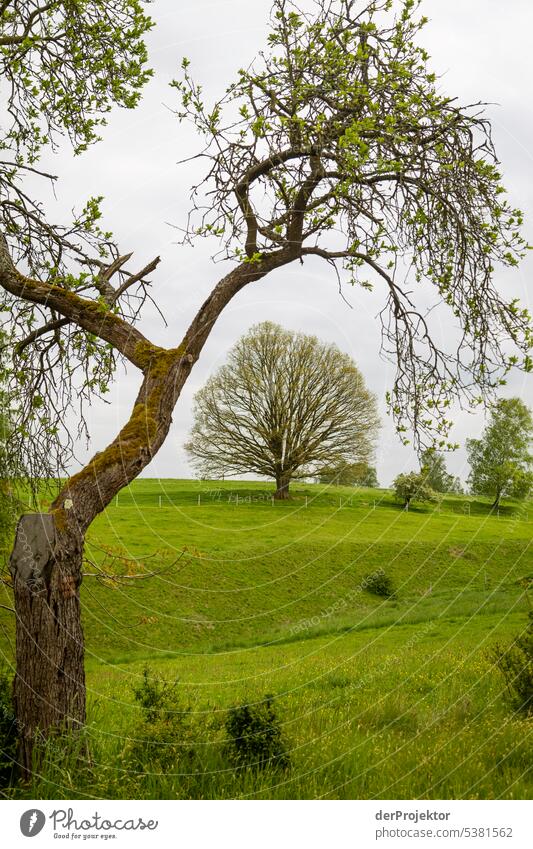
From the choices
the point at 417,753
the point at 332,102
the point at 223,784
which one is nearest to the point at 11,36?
the point at 332,102

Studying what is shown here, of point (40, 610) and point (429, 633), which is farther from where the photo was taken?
point (429, 633)

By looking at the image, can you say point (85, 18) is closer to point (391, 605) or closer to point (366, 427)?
point (366, 427)

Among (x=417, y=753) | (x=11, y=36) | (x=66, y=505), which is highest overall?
(x=11, y=36)

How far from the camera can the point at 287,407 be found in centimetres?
2931

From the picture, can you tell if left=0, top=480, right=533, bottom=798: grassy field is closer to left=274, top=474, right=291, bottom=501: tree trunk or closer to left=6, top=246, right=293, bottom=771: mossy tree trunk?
left=6, top=246, right=293, bottom=771: mossy tree trunk

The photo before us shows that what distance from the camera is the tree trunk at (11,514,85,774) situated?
6484 mm

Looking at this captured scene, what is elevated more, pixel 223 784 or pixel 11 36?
pixel 11 36

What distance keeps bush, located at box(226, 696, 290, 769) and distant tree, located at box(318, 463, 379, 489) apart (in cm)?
2198

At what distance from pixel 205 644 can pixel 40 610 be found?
66.3 ft

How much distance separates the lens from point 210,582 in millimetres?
31750

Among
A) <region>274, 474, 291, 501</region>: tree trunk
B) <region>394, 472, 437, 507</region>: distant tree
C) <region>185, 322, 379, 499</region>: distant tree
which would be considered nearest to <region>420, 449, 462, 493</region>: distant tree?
<region>394, 472, 437, 507</region>: distant tree
